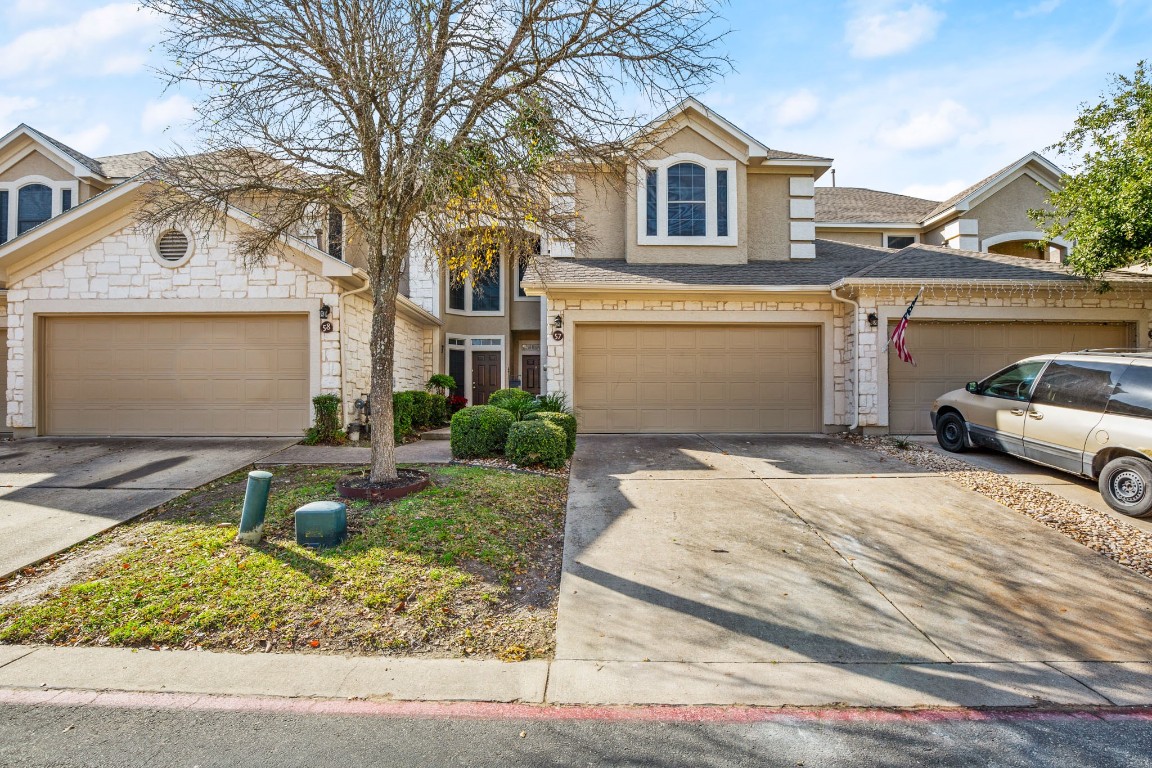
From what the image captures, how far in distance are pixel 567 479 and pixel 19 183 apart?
16.0 meters

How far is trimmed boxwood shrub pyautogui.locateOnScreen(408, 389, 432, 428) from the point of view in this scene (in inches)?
486

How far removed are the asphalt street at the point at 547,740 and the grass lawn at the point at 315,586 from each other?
740 mm

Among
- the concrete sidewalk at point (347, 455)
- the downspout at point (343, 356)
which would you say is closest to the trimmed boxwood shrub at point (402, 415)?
the concrete sidewalk at point (347, 455)

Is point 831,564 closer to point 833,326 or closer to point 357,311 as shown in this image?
point 833,326

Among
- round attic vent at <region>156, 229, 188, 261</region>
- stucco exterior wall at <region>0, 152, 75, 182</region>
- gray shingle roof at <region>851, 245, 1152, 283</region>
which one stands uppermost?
stucco exterior wall at <region>0, 152, 75, 182</region>

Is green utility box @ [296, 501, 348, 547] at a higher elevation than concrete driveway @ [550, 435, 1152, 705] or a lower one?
higher

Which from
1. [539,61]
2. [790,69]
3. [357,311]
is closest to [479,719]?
[539,61]

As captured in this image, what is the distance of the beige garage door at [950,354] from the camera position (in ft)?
37.0

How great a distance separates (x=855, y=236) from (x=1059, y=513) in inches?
504

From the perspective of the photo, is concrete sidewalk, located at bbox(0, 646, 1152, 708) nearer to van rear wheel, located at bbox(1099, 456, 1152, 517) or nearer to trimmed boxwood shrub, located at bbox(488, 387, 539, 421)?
van rear wheel, located at bbox(1099, 456, 1152, 517)

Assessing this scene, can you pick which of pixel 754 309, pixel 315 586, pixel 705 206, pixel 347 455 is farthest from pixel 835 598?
pixel 705 206

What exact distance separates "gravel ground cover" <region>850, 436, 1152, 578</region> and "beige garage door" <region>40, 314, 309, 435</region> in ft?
35.4

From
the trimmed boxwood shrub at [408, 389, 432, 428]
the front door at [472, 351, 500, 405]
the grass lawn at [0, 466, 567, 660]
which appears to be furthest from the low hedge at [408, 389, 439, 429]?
the grass lawn at [0, 466, 567, 660]

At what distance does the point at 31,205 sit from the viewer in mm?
14219
